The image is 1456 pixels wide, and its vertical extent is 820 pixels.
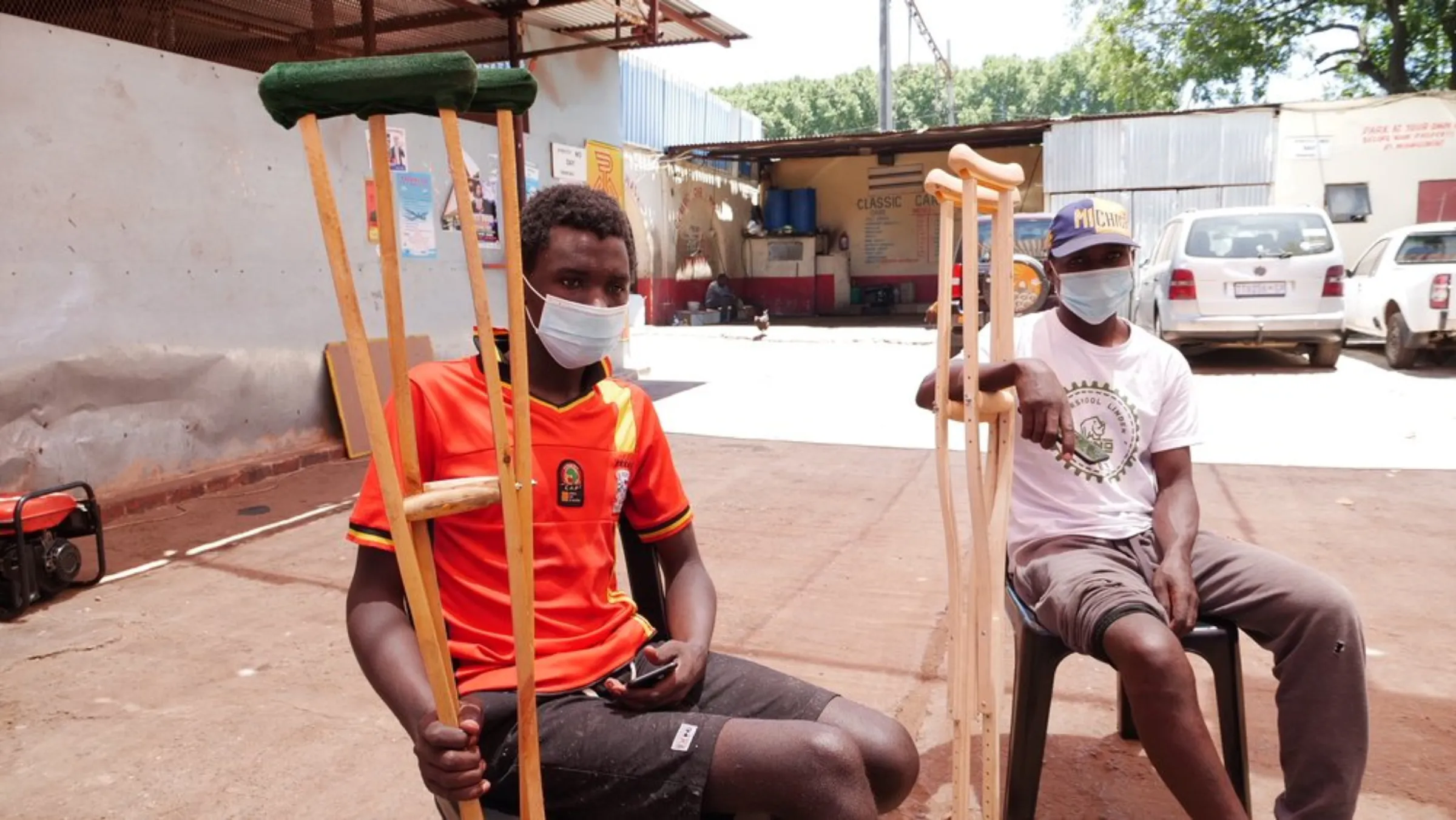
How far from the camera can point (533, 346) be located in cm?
186

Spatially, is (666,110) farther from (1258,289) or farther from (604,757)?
(604,757)

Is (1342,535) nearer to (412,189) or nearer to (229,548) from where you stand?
(229,548)

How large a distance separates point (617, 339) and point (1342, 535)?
14.1 feet

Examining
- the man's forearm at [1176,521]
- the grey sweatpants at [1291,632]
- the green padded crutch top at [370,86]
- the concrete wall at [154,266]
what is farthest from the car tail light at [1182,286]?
the green padded crutch top at [370,86]

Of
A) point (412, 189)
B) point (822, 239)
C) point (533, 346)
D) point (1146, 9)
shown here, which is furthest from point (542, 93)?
point (1146, 9)

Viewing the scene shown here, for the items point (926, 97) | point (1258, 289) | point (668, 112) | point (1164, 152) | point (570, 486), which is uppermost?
point (926, 97)

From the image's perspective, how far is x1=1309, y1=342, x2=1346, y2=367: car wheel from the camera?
10.2 m

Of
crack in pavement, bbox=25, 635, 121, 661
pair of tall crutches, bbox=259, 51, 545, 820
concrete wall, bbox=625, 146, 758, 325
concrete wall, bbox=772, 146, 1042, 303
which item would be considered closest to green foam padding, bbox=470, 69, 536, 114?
pair of tall crutches, bbox=259, 51, 545, 820

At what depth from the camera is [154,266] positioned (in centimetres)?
559

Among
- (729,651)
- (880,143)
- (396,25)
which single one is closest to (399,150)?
(396,25)

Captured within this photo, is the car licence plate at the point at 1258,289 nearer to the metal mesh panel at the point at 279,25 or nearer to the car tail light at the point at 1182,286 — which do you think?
the car tail light at the point at 1182,286

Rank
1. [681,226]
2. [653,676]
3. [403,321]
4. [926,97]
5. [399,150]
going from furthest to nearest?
[926,97] < [681,226] < [399,150] < [653,676] < [403,321]

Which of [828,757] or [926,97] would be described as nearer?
[828,757]

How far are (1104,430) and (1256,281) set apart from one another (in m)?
8.32
